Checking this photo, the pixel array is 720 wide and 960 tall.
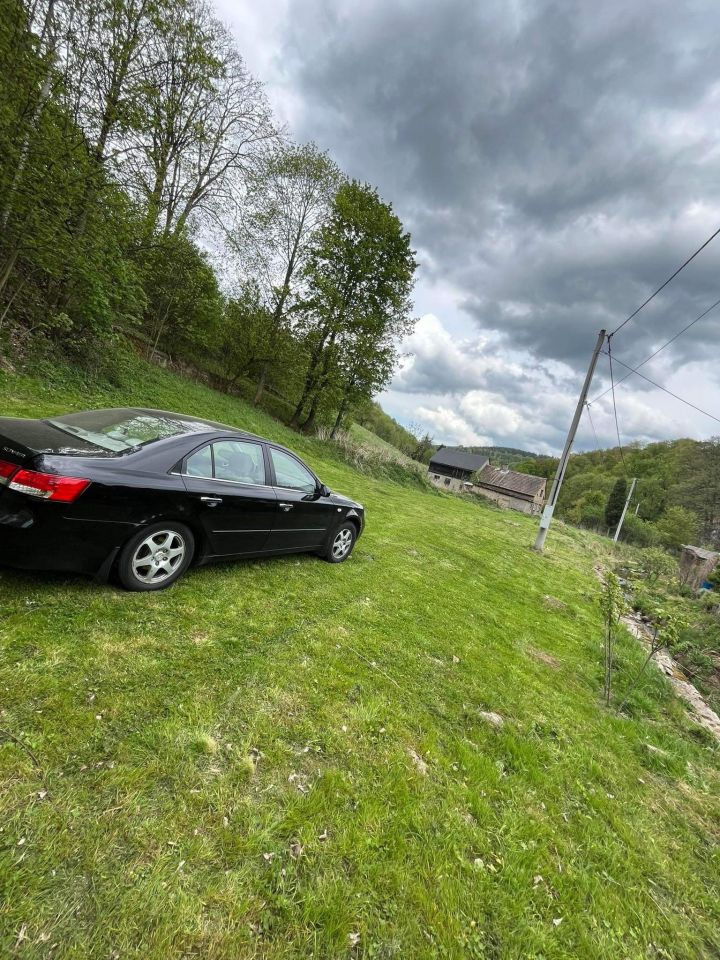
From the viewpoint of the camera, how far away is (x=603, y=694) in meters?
4.32

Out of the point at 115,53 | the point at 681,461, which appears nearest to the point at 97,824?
the point at 115,53

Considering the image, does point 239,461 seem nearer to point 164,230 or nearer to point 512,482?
point 164,230

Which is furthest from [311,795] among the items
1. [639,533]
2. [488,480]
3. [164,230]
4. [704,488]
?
[704,488]

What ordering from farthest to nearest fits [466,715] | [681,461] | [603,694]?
[681,461] → [603,694] → [466,715]

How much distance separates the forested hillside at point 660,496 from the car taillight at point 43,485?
113ft

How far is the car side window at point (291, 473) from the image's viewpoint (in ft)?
14.5

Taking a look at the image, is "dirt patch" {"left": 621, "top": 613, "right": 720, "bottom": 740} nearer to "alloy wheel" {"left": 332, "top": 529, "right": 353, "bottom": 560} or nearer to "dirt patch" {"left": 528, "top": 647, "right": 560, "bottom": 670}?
"dirt patch" {"left": 528, "top": 647, "right": 560, "bottom": 670}

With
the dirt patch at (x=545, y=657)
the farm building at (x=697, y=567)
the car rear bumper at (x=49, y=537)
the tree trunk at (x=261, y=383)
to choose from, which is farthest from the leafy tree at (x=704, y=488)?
the car rear bumper at (x=49, y=537)

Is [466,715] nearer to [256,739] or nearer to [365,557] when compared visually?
[256,739]

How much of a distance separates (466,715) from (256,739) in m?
1.78

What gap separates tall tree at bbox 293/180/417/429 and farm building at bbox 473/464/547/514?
28.0m

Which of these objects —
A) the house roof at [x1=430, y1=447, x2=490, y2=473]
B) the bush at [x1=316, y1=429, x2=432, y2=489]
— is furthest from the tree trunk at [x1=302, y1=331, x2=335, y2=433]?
the house roof at [x1=430, y1=447, x2=490, y2=473]

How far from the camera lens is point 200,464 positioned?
348cm

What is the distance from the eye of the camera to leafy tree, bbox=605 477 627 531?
48.3 meters
